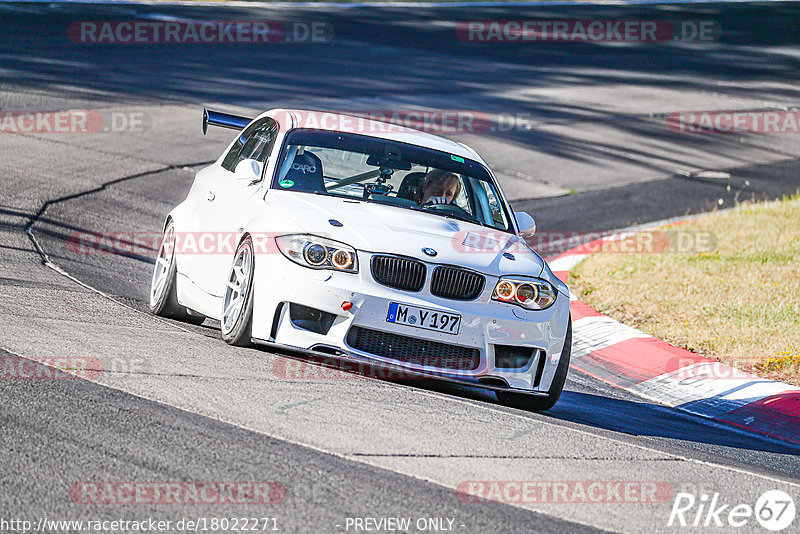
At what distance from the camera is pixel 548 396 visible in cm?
705

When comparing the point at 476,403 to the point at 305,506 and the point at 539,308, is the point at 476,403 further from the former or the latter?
the point at 305,506

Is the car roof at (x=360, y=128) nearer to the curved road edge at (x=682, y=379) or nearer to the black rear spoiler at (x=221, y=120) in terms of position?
the black rear spoiler at (x=221, y=120)

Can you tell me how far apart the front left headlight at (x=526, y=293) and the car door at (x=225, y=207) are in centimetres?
174

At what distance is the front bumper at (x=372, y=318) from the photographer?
6.48 meters

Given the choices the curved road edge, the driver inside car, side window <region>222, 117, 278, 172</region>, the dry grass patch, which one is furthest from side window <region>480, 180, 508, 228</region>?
the dry grass patch

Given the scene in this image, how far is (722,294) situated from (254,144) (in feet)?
16.8

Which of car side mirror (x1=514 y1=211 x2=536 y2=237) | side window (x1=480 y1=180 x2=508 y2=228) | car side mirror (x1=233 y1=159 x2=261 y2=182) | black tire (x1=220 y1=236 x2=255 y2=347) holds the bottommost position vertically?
black tire (x1=220 y1=236 x2=255 y2=347)

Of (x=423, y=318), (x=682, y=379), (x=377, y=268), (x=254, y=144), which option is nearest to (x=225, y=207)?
(x=254, y=144)

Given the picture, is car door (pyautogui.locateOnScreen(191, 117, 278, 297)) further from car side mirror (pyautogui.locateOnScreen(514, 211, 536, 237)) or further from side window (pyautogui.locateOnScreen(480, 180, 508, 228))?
car side mirror (pyautogui.locateOnScreen(514, 211, 536, 237))

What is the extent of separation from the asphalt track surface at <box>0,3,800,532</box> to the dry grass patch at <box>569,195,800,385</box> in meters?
1.52

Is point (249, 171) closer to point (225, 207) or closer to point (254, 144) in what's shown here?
point (225, 207)

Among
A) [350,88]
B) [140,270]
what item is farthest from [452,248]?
[350,88]

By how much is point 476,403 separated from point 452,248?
949 millimetres

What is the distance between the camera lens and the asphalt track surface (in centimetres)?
477
